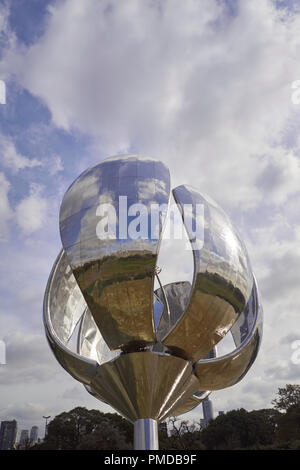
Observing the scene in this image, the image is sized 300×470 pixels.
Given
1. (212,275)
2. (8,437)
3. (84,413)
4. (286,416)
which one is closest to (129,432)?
(84,413)

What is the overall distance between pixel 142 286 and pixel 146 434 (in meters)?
3.74

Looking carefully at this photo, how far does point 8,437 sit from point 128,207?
7929 centimetres

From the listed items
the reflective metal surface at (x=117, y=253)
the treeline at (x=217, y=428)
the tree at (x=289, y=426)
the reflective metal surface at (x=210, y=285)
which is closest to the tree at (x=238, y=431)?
the treeline at (x=217, y=428)

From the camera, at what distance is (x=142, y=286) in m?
8.53

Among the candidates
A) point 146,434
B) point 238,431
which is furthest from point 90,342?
point 238,431

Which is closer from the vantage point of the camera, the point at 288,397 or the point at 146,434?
the point at 146,434

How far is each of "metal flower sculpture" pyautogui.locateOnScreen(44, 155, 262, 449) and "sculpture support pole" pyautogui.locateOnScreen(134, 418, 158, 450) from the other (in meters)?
0.02

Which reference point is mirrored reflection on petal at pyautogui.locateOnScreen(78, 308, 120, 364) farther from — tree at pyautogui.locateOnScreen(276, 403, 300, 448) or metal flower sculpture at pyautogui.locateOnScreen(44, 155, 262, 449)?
tree at pyautogui.locateOnScreen(276, 403, 300, 448)

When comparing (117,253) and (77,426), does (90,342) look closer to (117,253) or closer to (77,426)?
(117,253)

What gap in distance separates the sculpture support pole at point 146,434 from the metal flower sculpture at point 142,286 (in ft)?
0.08

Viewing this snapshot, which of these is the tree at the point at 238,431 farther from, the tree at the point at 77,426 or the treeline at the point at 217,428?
the tree at the point at 77,426

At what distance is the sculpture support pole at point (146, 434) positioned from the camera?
29.9 ft

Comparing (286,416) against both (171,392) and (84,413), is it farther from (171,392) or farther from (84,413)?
(171,392)

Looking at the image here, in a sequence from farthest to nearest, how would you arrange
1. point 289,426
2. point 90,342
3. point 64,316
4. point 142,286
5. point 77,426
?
point 77,426, point 289,426, point 90,342, point 64,316, point 142,286
